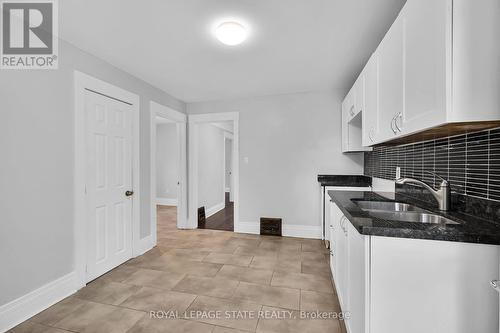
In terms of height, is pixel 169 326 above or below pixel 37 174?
below

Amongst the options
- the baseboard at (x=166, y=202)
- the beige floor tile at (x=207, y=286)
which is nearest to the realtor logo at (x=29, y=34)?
the beige floor tile at (x=207, y=286)

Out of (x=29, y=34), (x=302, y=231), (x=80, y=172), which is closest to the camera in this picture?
(x=29, y=34)

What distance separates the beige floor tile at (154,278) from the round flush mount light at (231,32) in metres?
→ 2.48

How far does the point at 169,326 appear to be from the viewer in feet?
5.73

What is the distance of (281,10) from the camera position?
176cm

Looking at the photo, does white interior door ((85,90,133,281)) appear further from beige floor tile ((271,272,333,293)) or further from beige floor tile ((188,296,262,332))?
beige floor tile ((271,272,333,293))

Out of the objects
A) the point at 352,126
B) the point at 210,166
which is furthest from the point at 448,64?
the point at 210,166

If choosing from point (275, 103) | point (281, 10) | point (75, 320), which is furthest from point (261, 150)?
point (75, 320)

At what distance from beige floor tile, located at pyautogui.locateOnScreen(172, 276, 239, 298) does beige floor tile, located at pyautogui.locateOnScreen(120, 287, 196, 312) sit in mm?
96

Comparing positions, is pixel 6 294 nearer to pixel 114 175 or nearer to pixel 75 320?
pixel 75 320

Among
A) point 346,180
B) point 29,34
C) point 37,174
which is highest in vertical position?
point 29,34

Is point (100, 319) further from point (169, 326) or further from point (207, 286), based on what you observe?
point (207, 286)

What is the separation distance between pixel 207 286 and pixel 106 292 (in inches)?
38.7

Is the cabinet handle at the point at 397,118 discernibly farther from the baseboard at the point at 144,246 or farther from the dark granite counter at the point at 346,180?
the baseboard at the point at 144,246
